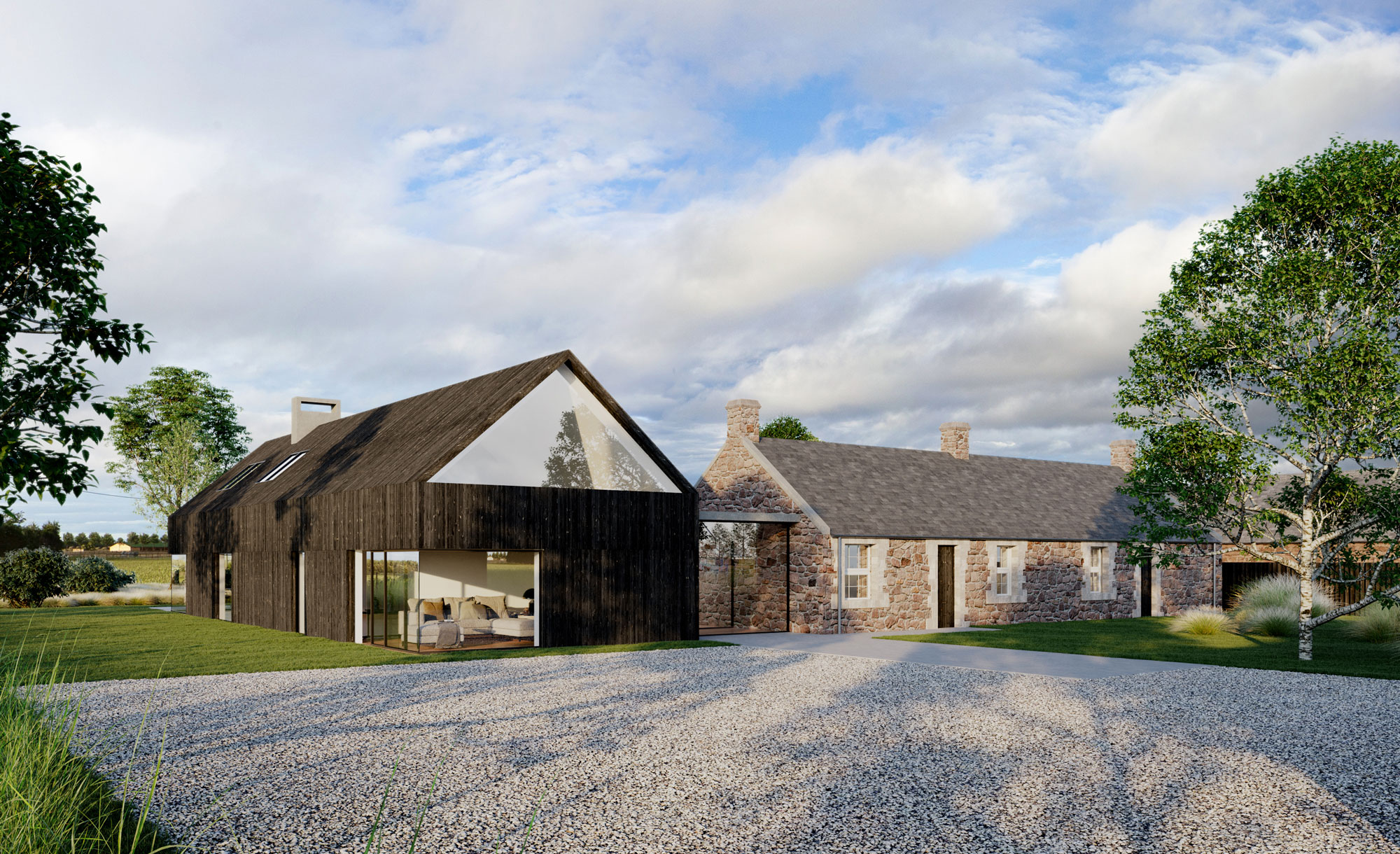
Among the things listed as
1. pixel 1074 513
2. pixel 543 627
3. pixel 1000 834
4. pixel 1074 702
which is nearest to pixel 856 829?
pixel 1000 834

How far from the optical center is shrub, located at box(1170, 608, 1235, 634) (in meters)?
20.3

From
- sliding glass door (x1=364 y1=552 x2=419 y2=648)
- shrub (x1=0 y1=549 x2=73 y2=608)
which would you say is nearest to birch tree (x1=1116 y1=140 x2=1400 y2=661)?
sliding glass door (x1=364 y1=552 x2=419 y2=648)

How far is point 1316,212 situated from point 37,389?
18.4m

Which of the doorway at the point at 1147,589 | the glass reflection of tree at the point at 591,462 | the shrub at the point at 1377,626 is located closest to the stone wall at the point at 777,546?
the glass reflection of tree at the point at 591,462

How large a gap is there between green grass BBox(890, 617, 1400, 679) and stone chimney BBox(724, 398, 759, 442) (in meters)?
6.14

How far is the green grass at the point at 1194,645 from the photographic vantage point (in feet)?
49.5

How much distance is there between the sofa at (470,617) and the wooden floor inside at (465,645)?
87 mm

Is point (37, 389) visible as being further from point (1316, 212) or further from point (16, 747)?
point (1316, 212)

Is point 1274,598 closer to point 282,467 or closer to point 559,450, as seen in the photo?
point 559,450

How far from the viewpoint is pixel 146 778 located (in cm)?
720

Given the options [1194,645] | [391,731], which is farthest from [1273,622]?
[391,731]

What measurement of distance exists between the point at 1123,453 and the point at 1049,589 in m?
9.34

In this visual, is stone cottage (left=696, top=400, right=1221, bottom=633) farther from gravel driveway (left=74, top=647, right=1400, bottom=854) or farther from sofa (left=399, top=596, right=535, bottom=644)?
gravel driveway (left=74, top=647, right=1400, bottom=854)

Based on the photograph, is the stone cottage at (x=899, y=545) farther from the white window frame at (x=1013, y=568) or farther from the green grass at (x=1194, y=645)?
the green grass at (x=1194, y=645)
